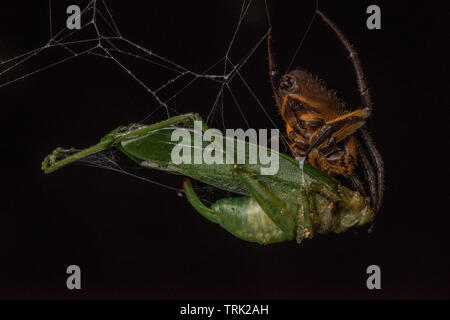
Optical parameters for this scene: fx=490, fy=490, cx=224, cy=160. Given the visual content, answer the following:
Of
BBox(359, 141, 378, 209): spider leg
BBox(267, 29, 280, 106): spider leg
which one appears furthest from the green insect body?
BBox(267, 29, 280, 106): spider leg

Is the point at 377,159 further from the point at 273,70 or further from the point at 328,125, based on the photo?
the point at 273,70

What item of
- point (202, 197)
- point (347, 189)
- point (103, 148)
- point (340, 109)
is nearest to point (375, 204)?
point (347, 189)

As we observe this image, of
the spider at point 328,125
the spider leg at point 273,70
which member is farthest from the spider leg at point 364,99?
the spider leg at point 273,70

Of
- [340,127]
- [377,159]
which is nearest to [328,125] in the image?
[340,127]

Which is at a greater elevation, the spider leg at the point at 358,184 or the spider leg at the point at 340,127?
the spider leg at the point at 340,127

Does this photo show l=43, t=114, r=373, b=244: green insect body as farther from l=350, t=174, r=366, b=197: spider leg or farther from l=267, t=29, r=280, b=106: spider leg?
l=267, t=29, r=280, b=106: spider leg

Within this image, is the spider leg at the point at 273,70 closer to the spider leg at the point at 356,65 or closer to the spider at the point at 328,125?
the spider at the point at 328,125

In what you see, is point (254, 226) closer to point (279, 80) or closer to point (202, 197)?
point (202, 197)
